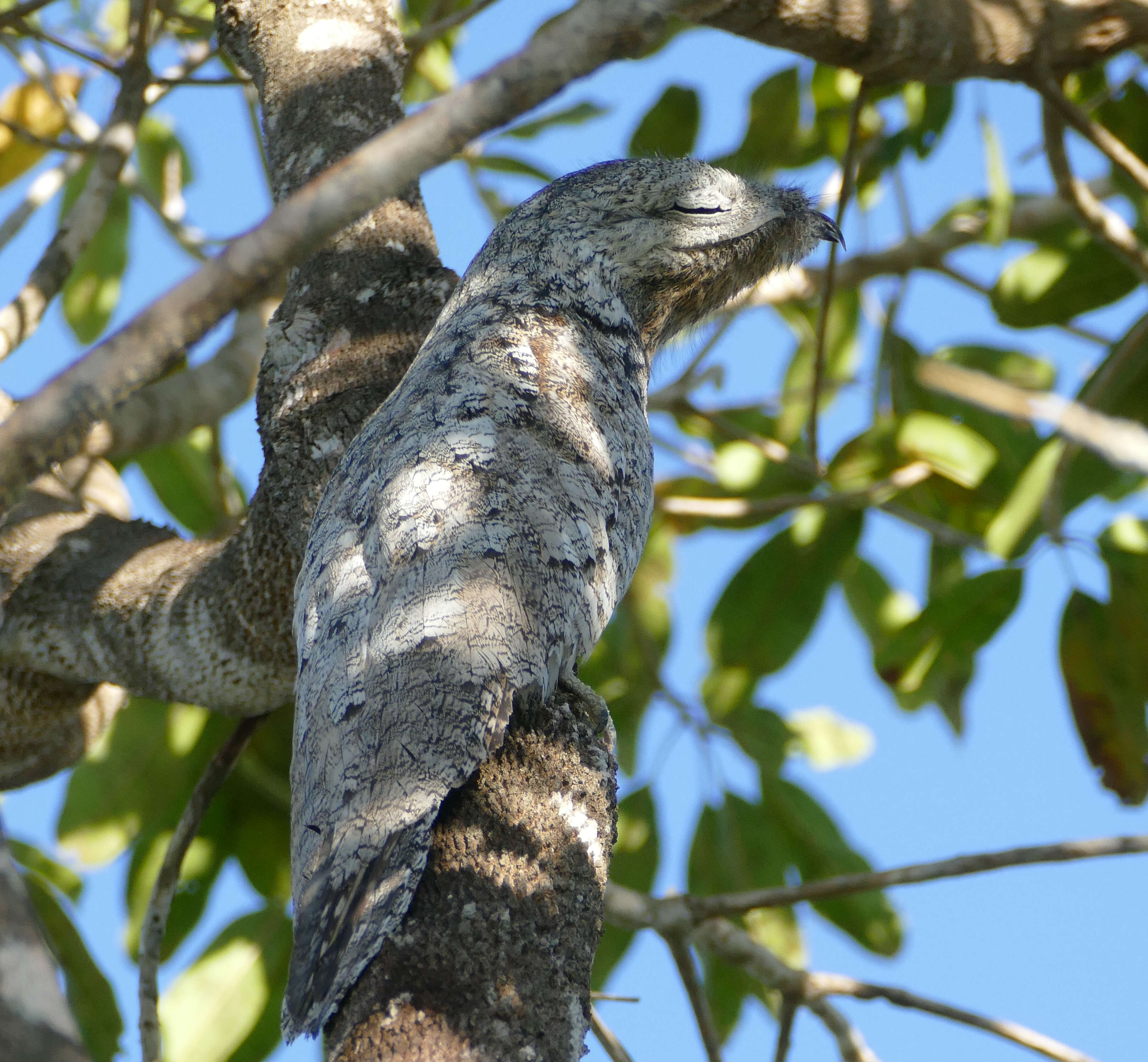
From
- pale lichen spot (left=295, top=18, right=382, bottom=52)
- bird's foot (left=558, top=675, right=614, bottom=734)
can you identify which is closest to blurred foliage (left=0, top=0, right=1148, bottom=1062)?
pale lichen spot (left=295, top=18, right=382, bottom=52)

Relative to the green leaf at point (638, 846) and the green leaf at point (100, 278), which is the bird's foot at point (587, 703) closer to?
the green leaf at point (638, 846)

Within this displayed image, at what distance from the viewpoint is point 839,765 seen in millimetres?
5289

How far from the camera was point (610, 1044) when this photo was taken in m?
2.77

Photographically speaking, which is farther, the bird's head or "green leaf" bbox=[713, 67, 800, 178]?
"green leaf" bbox=[713, 67, 800, 178]

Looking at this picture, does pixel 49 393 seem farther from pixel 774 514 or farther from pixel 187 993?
pixel 774 514

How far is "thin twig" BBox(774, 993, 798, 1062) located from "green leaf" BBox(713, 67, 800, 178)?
327cm

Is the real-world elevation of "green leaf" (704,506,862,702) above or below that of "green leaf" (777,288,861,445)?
below

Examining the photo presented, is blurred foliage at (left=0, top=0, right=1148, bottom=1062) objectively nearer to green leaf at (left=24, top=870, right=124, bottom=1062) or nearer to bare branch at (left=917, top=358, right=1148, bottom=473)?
green leaf at (left=24, top=870, right=124, bottom=1062)

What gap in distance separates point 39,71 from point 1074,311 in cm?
447

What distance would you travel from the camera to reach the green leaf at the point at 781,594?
420 centimetres

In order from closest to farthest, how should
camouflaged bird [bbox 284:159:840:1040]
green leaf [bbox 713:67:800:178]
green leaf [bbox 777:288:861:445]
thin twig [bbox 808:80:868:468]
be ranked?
1. camouflaged bird [bbox 284:159:840:1040]
2. thin twig [bbox 808:80:868:468]
3. green leaf [bbox 713:67:800:178]
4. green leaf [bbox 777:288:861:445]

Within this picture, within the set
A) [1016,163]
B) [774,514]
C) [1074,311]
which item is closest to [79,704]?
[774,514]

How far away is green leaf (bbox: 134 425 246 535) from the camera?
4.44 metres

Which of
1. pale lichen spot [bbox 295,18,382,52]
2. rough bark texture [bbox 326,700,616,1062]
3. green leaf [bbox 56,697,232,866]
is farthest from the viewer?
green leaf [bbox 56,697,232,866]
